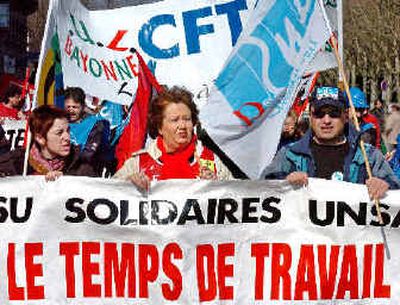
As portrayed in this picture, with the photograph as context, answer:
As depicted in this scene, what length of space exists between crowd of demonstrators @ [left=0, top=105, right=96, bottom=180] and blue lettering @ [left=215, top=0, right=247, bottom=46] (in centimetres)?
212

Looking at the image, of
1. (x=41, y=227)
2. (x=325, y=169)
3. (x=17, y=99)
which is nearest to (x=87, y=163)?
(x=41, y=227)

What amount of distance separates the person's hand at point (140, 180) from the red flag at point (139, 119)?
1.90 metres

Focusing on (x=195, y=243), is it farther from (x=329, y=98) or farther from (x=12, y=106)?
(x=12, y=106)

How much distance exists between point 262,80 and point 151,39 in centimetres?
247

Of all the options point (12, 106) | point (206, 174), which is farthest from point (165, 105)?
point (12, 106)

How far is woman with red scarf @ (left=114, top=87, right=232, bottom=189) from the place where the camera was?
6840mm

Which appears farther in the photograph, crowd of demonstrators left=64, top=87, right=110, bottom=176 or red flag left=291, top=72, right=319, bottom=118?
red flag left=291, top=72, right=319, bottom=118

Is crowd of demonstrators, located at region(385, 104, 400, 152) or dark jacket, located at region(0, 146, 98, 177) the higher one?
dark jacket, located at region(0, 146, 98, 177)

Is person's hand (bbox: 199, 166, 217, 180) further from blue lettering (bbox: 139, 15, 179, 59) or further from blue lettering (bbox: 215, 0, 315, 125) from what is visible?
blue lettering (bbox: 139, 15, 179, 59)

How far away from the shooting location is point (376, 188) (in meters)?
6.38

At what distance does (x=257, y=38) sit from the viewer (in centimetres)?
689

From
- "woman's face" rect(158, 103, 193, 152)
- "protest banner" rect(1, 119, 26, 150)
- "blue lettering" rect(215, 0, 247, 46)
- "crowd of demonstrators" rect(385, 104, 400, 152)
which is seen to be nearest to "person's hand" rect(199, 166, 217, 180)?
"woman's face" rect(158, 103, 193, 152)

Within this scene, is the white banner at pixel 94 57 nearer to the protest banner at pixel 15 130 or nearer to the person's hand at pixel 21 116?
the protest banner at pixel 15 130

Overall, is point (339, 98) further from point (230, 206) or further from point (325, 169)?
point (230, 206)
